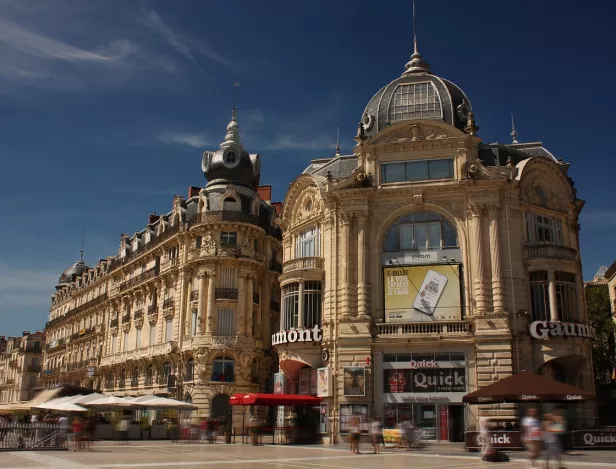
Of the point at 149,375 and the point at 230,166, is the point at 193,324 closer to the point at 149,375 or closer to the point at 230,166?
the point at 149,375

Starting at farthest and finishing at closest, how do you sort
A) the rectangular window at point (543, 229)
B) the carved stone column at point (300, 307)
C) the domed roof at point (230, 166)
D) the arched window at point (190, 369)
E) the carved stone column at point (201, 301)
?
the domed roof at point (230, 166), the carved stone column at point (201, 301), the arched window at point (190, 369), the carved stone column at point (300, 307), the rectangular window at point (543, 229)

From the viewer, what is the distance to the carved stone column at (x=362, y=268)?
35.2 meters

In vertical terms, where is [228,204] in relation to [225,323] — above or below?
above

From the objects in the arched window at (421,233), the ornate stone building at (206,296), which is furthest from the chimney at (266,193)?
the arched window at (421,233)

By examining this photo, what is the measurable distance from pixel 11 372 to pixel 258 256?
6569 cm

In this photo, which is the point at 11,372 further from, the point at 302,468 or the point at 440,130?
the point at 302,468

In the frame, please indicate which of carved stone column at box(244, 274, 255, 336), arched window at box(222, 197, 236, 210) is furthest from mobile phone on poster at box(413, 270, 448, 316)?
arched window at box(222, 197, 236, 210)

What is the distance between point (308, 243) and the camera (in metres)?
39.8

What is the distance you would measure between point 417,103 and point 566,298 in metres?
13.9

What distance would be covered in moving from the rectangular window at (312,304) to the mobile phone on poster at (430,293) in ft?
18.4

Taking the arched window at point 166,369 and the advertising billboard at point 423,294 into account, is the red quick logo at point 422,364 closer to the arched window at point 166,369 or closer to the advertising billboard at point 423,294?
the advertising billboard at point 423,294

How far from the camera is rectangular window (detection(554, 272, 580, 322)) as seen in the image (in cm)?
3447

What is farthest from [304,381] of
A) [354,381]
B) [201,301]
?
[201,301]

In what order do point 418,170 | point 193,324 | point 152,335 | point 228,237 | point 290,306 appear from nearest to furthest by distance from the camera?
point 418,170
point 290,306
point 193,324
point 228,237
point 152,335
